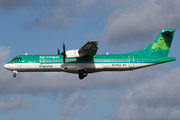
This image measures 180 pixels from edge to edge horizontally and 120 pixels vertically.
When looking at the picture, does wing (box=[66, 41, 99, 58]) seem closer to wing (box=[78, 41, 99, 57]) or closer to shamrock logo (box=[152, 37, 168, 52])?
wing (box=[78, 41, 99, 57])

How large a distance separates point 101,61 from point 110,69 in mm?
1649

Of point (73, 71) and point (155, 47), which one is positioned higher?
point (155, 47)

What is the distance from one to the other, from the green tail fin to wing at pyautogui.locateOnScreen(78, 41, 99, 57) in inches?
316

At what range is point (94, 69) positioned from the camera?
38.8 metres

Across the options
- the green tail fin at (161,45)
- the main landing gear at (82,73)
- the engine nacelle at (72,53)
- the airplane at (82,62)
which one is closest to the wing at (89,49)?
the airplane at (82,62)

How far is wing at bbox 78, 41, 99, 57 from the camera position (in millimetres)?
35222

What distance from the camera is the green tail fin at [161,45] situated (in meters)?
40.8

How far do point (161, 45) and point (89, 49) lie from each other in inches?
419

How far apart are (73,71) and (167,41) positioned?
44.0ft

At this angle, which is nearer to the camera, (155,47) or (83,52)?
(83,52)

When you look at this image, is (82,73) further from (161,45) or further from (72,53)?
(161,45)

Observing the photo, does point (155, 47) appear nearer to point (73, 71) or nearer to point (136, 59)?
point (136, 59)

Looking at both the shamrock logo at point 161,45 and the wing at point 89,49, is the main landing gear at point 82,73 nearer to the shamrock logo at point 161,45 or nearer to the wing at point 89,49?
the wing at point 89,49

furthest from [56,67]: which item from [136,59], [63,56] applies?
[136,59]
